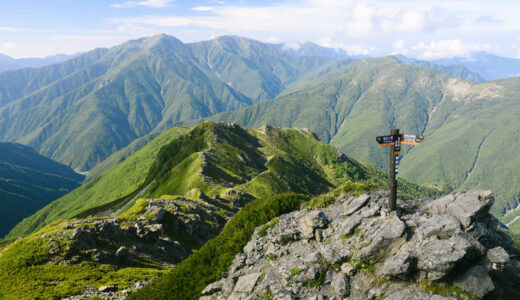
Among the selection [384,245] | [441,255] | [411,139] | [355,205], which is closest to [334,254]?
[384,245]

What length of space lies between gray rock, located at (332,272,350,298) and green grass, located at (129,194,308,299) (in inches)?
551

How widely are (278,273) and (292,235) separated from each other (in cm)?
459

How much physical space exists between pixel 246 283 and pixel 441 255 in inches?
603

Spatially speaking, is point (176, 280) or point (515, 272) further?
point (176, 280)

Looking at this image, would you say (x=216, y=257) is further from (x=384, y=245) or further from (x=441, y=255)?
(x=441, y=255)

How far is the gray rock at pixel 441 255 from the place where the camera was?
54.9 feet

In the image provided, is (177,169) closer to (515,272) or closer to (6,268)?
(6,268)

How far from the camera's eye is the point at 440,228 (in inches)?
756

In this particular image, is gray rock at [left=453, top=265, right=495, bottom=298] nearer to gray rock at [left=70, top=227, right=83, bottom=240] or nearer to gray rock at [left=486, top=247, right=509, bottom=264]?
gray rock at [left=486, top=247, right=509, bottom=264]

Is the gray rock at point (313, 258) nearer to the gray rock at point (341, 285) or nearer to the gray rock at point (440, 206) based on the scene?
the gray rock at point (341, 285)

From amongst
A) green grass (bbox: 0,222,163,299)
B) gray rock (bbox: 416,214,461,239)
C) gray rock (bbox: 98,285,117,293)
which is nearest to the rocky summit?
gray rock (bbox: 416,214,461,239)

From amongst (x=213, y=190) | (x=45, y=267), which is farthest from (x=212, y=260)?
(x=213, y=190)

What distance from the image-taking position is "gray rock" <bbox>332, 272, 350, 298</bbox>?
63.1ft

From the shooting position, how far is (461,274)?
17.1 m
